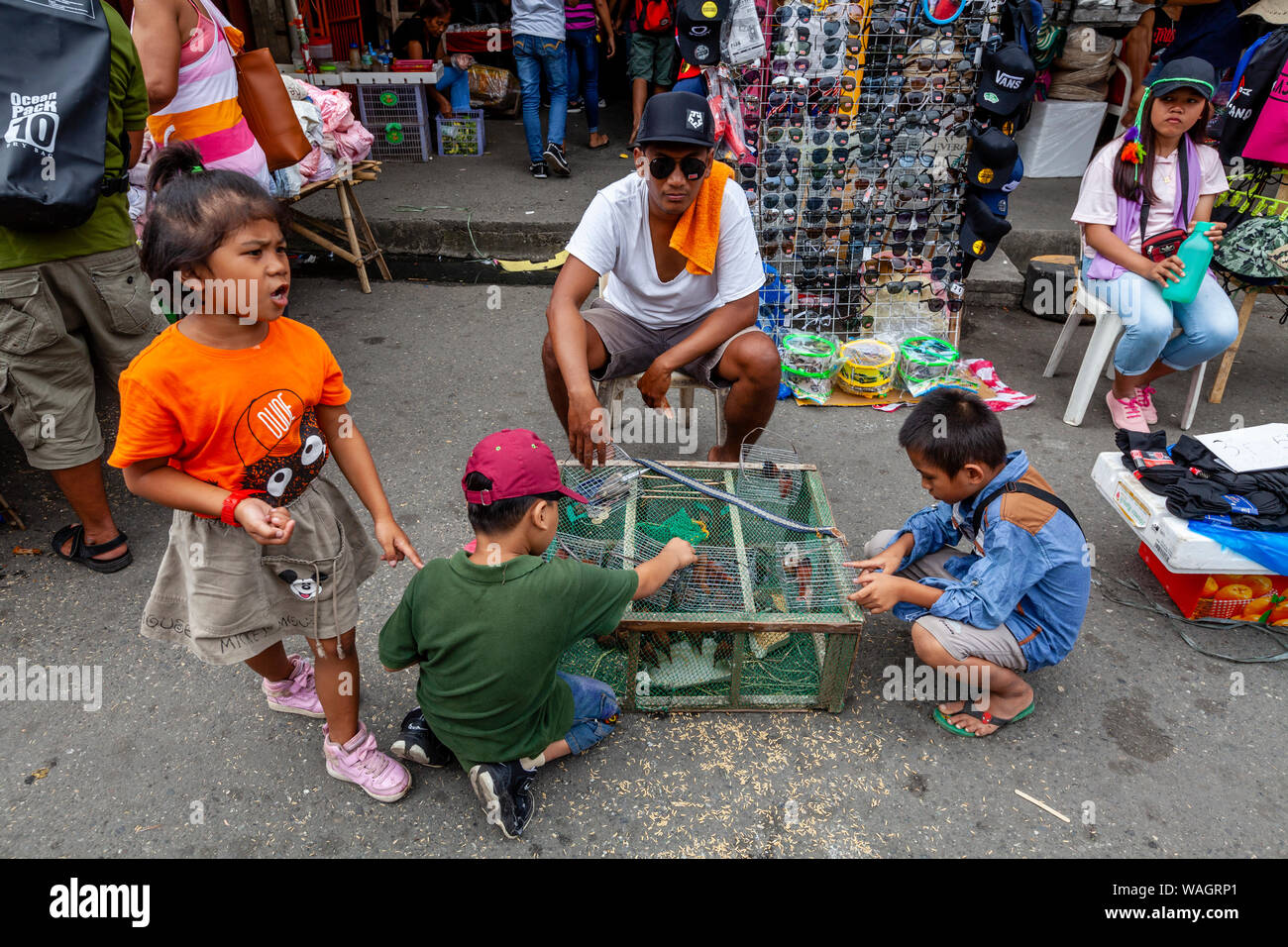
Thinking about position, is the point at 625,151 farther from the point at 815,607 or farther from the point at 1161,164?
the point at 815,607

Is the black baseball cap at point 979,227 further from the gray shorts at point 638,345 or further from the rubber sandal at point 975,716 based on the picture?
the rubber sandal at point 975,716

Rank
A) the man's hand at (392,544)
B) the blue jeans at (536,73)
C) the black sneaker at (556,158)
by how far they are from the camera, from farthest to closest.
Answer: the black sneaker at (556,158) < the blue jeans at (536,73) < the man's hand at (392,544)

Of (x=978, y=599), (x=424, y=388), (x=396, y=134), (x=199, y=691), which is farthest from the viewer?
(x=396, y=134)

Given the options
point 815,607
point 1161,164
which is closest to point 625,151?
point 1161,164

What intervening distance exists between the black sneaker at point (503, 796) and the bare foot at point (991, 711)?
1.27m

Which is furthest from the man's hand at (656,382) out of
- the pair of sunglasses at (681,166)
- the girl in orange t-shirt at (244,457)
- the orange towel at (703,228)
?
the girl in orange t-shirt at (244,457)

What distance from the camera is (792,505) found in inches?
116

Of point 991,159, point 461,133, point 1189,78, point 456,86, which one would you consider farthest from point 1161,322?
point 456,86

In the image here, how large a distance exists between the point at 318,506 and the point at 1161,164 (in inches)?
158

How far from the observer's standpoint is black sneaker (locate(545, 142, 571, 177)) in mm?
6523

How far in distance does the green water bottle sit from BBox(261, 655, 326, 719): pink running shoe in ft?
13.1

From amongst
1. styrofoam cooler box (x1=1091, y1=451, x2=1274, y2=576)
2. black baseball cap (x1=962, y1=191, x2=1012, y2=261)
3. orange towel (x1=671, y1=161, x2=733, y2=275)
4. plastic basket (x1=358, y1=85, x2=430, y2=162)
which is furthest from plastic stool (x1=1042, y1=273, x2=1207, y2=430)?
plastic basket (x1=358, y1=85, x2=430, y2=162)

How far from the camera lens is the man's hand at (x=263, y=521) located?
172cm

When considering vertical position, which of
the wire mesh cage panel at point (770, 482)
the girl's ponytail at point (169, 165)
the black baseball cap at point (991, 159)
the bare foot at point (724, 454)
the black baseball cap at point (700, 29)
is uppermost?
the black baseball cap at point (700, 29)
